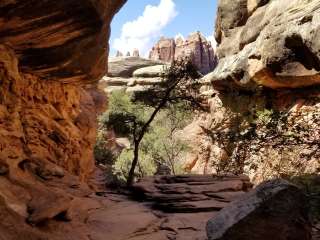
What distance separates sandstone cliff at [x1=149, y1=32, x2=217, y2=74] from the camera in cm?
7419

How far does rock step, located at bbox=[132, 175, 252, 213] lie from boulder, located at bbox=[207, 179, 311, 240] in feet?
13.1

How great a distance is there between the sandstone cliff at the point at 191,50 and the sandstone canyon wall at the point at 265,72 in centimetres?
4352

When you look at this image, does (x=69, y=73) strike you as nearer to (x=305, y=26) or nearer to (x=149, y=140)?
(x=305, y=26)

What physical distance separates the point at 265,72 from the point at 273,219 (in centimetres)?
1582

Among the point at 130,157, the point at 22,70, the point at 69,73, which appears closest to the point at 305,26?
the point at 69,73

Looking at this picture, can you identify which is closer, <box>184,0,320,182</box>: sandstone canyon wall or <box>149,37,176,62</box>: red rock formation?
<box>184,0,320,182</box>: sandstone canyon wall

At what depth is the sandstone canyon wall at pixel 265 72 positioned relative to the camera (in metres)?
17.5

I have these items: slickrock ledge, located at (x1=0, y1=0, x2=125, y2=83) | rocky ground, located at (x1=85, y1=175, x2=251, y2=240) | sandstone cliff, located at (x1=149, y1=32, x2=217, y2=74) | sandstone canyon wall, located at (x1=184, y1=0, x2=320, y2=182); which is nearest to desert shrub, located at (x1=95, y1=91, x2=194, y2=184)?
sandstone canyon wall, located at (x1=184, y1=0, x2=320, y2=182)

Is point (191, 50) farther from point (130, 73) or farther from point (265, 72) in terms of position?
point (265, 72)

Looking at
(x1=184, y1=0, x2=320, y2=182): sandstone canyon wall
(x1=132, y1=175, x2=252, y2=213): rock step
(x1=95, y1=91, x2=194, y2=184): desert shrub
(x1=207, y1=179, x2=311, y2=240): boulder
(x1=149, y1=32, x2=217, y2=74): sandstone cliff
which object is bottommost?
(x1=95, y1=91, x2=194, y2=184): desert shrub

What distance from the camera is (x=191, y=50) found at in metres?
75.3

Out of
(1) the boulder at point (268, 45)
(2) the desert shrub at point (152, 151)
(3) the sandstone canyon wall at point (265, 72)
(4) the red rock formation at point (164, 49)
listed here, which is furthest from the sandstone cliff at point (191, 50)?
(1) the boulder at point (268, 45)

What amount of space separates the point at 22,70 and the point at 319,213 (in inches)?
381

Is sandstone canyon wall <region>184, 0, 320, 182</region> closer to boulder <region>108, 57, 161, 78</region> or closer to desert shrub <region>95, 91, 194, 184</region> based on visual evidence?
desert shrub <region>95, 91, 194, 184</region>
